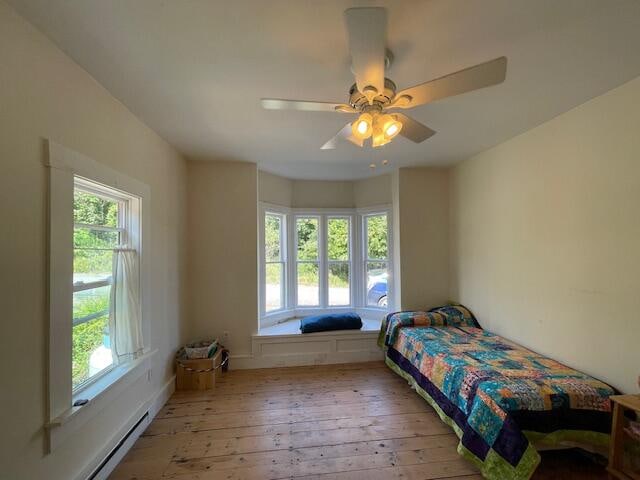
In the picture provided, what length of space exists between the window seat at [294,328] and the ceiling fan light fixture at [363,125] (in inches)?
107

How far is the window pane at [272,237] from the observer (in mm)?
4094

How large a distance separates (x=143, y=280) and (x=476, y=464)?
8.98 feet

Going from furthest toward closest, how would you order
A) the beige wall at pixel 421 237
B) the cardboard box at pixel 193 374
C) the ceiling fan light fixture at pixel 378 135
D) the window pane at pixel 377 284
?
the window pane at pixel 377 284, the beige wall at pixel 421 237, the cardboard box at pixel 193 374, the ceiling fan light fixture at pixel 378 135

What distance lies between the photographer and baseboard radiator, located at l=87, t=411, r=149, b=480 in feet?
5.75

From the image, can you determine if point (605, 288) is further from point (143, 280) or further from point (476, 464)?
point (143, 280)

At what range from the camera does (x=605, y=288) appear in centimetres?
195

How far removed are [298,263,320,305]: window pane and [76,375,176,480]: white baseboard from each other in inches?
82.4

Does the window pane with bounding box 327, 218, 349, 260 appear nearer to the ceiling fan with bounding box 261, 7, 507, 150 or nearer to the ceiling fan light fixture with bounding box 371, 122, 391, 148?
the ceiling fan with bounding box 261, 7, 507, 150

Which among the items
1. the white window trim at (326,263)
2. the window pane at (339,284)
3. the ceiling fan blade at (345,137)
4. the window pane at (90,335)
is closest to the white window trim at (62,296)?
the window pane at (90,335)

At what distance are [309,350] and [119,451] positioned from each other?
2044 mm

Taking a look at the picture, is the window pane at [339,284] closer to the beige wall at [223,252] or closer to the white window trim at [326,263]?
the white window trim at [326,263]

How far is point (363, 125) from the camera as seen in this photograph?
1457 millimetres

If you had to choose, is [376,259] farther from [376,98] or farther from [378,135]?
[376,98]

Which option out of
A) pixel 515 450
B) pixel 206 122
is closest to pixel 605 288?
pixel 515 450
